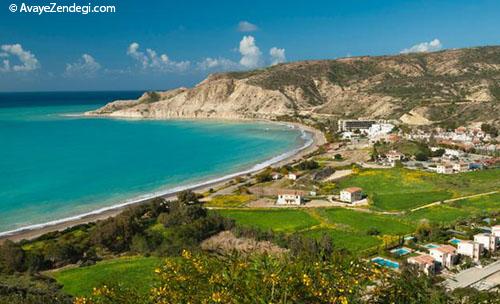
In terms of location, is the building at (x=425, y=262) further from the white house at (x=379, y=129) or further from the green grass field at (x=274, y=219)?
the white house at (x=379, y=129)

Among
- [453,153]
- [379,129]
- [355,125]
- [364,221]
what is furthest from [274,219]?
[355,125]

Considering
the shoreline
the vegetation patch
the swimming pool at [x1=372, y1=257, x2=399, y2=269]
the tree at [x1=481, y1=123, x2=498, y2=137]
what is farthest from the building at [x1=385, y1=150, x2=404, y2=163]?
the swimming pool at [x1=372, y1=257, x2=399, y2=269]

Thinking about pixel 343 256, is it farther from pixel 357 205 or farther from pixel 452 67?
pixel 452 67

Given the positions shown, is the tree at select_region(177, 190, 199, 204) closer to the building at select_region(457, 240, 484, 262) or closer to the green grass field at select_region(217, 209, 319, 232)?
the green grass field at select_region(217, 209, 319, 232)

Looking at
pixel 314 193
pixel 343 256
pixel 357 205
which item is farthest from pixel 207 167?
pixel 343 256

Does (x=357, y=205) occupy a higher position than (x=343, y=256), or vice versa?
(x=343, y=256)
